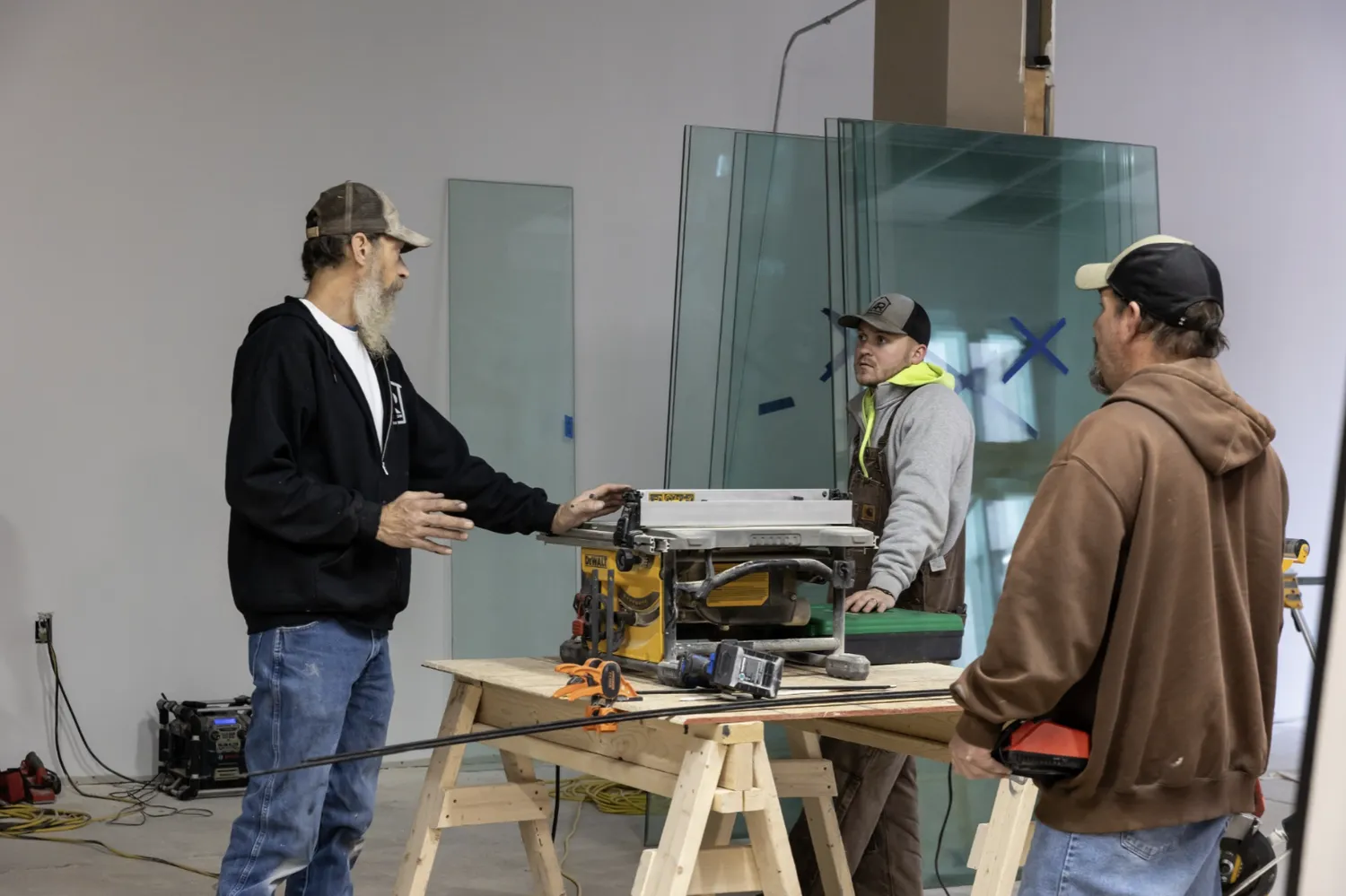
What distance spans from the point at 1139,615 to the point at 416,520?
1313 mm

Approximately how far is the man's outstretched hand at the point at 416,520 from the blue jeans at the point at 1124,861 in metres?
1.20

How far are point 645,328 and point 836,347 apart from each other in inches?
78.6

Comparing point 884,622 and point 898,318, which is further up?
point 898,318

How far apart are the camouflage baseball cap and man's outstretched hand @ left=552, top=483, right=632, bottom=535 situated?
0.62m

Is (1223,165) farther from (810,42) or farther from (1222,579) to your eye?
(1222,579)

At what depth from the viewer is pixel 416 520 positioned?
245 centimetres

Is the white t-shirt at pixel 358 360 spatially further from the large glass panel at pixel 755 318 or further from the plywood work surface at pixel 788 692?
the large glass panel at pixel 755 318

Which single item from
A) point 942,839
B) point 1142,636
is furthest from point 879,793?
point 1142,636

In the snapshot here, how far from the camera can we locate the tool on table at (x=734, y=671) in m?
2.28

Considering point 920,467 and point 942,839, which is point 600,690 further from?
point 942,839

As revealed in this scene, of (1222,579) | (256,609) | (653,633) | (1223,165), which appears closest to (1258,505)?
(1222,579)

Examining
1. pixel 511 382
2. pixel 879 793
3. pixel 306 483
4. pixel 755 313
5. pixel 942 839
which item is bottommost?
pixel 942 839

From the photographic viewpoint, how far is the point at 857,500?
3475 mm

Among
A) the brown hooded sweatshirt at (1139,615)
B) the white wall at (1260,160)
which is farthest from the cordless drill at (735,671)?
the white wall at (1260,160)
